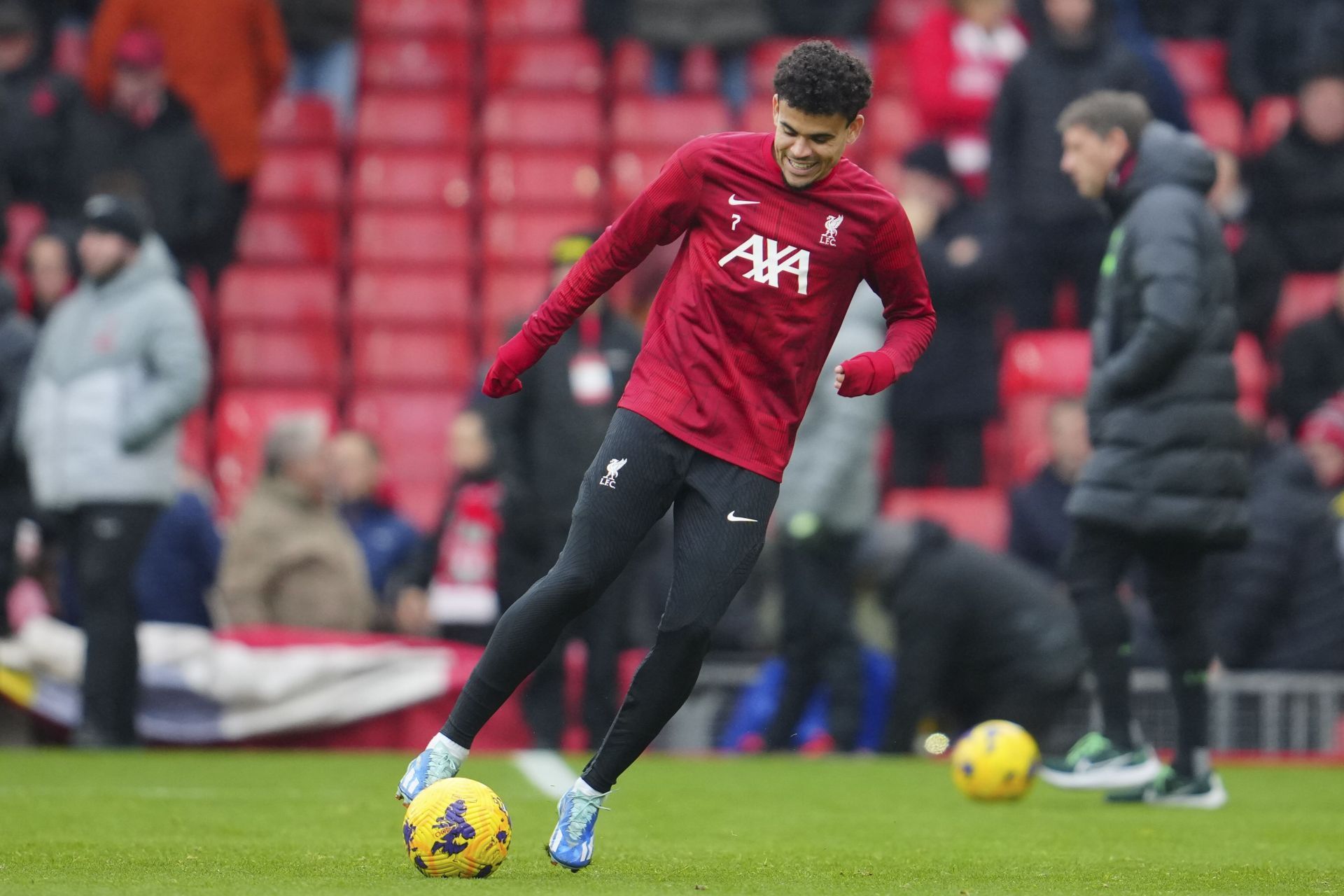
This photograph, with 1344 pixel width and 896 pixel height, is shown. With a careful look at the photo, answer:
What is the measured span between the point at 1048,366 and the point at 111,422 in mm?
5021

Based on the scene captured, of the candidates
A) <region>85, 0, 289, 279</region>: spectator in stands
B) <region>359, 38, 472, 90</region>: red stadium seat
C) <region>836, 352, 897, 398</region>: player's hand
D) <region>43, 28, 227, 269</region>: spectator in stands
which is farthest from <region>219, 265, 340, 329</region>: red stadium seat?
<region>836, 352, 897, 398</region>: player's hand

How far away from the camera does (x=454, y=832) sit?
4.73 meters

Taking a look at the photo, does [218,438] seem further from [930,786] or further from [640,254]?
[640,254]

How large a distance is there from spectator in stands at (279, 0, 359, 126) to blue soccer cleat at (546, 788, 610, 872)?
10072mm

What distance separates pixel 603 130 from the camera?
14.9m

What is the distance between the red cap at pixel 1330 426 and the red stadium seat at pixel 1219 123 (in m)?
3.46

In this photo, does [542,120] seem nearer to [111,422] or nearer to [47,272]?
[47,272]

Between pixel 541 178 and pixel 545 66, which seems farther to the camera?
pixel 545 66

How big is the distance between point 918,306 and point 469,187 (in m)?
9.70

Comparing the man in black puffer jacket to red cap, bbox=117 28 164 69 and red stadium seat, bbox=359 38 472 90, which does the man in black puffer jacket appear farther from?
red stadium seat, bbox=359 38 472 90

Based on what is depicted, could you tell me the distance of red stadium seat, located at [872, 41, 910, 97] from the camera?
14820 mm

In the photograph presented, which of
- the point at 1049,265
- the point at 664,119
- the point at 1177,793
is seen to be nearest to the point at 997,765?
the point at 1177,793

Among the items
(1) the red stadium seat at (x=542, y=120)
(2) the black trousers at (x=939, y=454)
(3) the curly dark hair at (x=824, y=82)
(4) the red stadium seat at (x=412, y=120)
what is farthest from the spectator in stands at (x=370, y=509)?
(3) the curly dark hair at (x=824, y=82)

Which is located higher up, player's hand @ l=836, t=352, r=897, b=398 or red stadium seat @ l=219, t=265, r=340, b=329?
player's hand @ l=836, t=352, r=897, b=398
